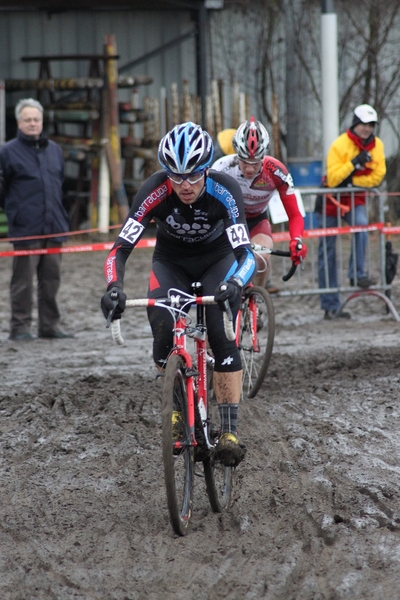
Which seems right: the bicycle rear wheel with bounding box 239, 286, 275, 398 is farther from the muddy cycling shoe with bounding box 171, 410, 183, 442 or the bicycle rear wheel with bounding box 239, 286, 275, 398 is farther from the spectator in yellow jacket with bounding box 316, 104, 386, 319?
the spectator in yellow jacket with bounding box 316, 104, 386, 319

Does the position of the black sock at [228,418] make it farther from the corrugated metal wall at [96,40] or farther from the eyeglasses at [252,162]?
the corrugated metal wall at [96,40]

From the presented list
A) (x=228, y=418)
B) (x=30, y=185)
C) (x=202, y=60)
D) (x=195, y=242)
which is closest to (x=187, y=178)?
(x=195, y=242)

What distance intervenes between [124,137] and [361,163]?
8.40 m

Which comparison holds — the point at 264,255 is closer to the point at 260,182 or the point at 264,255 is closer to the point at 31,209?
the point at 260,182

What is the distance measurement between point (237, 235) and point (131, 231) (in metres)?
0.57

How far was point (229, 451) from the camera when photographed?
4.78 metres

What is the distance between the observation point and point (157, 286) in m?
5.15

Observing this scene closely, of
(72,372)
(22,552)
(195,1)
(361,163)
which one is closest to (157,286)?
(22,552)

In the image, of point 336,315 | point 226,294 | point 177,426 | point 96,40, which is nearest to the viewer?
point 226,294

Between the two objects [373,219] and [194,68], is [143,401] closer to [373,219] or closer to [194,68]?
[373,219]

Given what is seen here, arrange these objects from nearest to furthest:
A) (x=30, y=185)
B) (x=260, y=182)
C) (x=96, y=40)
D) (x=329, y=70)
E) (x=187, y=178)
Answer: (x=187, y=178) < (x=260, y=182) < (x=30, y=185) < (x=329, y=70) < (x=96, y=40)

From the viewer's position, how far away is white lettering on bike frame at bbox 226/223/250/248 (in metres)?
5.00

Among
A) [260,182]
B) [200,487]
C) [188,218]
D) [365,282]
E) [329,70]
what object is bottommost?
[200,487]

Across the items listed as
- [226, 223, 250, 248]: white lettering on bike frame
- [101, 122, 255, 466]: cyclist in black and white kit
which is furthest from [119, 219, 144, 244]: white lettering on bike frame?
[226, 223, 250, 248]: white lettering on bike frame
